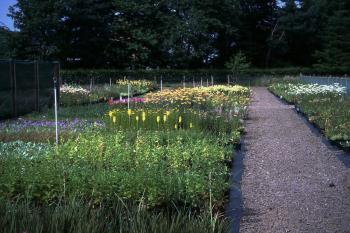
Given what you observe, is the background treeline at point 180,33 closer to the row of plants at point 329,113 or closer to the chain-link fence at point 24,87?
the chain-link fence at point 24,87

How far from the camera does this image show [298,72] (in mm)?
50844

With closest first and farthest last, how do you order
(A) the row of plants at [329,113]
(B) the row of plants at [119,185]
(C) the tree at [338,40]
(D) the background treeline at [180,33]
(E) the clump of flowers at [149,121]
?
(B) the row of plants at [119,185], (E) the clump of flowers at [149,121], (A) the row of plants at [329,113], (D) the background treeline at [180,33], (C) the tree at [338,40]

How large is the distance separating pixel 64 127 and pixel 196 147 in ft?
16.7

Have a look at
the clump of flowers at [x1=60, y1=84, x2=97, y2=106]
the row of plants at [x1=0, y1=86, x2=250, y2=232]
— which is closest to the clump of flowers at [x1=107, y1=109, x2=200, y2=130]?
the row of plants at [x1=0, y1=86, x2=250, y2=232]

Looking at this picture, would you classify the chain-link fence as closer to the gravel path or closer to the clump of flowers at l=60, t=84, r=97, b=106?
the clump of flowers at l=60, t=84, r=97, b=106

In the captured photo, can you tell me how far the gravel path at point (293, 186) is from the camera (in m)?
5.36

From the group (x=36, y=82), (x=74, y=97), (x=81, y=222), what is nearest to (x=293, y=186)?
(x=81, y=222)

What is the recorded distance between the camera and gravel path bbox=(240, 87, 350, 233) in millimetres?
5363

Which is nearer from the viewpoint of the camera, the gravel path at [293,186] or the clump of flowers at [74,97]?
the gravel path at [293,186]

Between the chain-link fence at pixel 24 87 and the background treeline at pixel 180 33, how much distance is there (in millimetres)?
20312

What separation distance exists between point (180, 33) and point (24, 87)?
3093 cm

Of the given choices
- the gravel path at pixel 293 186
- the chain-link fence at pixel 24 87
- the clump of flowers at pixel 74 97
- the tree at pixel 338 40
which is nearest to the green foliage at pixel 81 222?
the gravel path at pixel 293 186

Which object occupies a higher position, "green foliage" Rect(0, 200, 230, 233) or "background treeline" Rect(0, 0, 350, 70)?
"background treeline" Rect(0, 0, 350, 70)

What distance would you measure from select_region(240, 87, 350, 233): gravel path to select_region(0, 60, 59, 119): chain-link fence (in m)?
7.72
